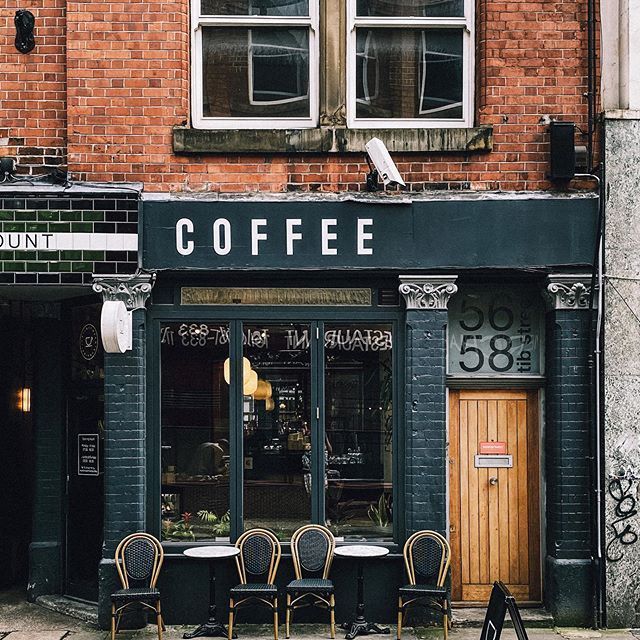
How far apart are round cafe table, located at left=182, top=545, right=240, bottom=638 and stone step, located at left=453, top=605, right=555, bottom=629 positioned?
2166mm

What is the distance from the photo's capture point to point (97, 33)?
9.25 meters

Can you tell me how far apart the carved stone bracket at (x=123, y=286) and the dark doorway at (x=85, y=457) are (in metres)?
0.94

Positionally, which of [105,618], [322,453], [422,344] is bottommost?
[105,618]

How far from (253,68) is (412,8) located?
1.62 meters

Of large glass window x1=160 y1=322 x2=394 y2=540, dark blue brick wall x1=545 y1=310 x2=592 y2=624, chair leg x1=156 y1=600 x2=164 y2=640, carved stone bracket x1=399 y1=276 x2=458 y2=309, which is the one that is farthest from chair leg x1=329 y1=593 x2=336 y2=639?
carved stone bracket x1=399 y1=276 x2=458 y2=309

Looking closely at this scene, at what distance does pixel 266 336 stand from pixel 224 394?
0.68 meters

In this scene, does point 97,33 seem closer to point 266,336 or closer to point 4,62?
point 4,62

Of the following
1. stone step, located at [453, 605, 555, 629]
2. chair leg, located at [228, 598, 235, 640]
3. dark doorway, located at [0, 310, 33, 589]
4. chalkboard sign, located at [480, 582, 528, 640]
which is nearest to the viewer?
chalkboard sign, located at [480, 582, 528, 640]

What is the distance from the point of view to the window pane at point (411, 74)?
9.55 metres

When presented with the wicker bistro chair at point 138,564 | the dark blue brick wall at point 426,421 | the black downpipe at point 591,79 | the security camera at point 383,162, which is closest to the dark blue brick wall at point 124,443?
the wicker bistro chair at point 138,564

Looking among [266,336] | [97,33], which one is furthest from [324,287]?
[97,33]

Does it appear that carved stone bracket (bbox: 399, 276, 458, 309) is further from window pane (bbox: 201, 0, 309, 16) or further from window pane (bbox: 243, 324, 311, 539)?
window pane (bbox: 201, 0, 309, 16)

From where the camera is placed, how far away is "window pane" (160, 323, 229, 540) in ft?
31.1

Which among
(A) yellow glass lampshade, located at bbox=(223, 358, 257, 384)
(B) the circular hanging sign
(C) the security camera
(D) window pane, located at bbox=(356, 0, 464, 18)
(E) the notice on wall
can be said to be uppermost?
(D) window pane, located at bbox=(356, 0, 464, 18)
